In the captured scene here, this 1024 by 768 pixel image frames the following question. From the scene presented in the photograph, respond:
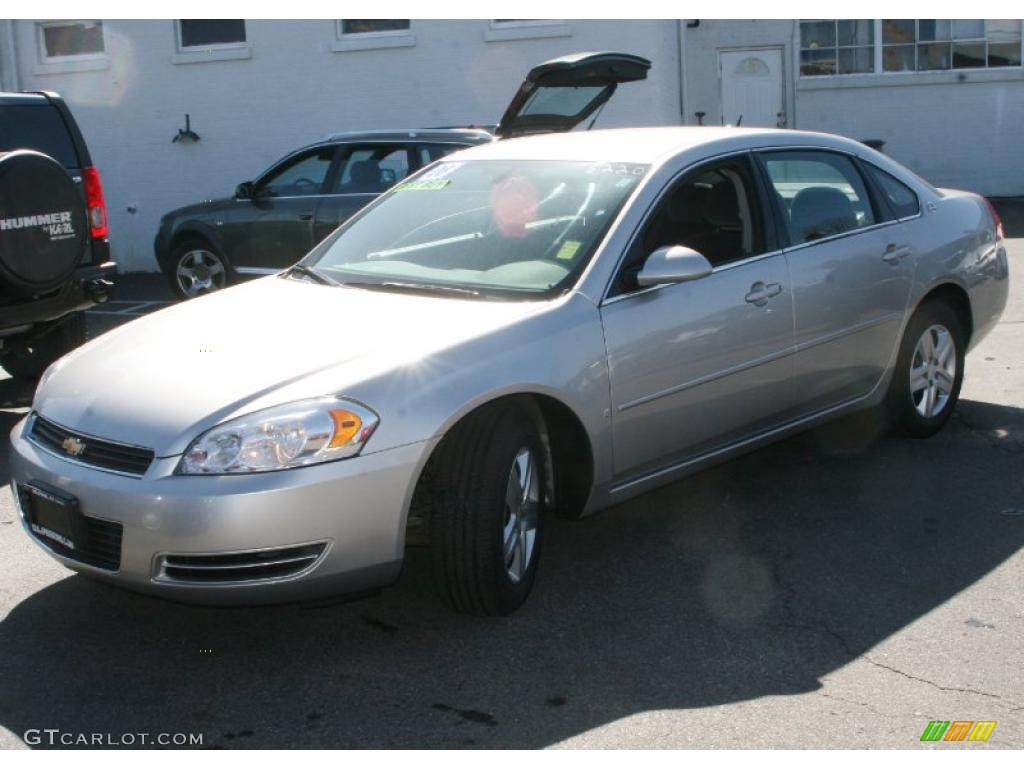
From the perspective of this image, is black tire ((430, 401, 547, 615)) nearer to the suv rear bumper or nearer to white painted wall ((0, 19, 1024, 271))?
the suv rear bumper

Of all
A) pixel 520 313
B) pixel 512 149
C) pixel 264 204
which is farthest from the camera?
pixel 264 204

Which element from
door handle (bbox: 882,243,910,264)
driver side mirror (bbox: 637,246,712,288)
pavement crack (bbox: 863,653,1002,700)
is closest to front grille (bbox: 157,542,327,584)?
driver side mirror (bbox: 637,246,712,288)

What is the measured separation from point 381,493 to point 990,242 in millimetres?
4160

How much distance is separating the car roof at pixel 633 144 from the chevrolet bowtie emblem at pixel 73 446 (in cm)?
227

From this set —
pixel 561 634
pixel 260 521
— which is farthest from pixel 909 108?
pixel 260 521

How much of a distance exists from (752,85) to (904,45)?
2.16 metres

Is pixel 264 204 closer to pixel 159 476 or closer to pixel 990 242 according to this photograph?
pixel 990 242

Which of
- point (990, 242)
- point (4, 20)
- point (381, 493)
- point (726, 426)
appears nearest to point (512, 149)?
point (726, 426)

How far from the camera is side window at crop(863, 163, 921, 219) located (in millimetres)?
6262

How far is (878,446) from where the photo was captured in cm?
648

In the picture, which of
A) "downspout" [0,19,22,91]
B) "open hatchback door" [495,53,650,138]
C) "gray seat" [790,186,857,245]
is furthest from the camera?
"downspout" [0,19,22,91]

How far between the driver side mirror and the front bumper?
3.83 feet

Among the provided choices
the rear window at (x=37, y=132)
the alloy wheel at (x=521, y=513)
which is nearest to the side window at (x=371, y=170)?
the rear window at (x=37, y=132)

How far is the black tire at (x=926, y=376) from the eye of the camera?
20.6ft
